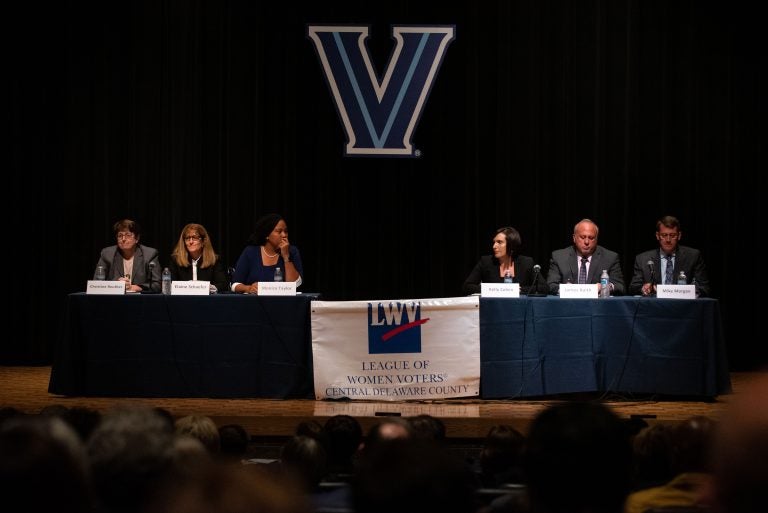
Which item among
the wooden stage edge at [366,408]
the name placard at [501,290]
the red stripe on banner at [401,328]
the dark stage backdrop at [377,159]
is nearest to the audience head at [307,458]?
the wooden stage edge at [366,408]

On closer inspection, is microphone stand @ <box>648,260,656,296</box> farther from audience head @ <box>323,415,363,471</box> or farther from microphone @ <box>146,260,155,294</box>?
audience head @ <box>323,415,363,471</box>

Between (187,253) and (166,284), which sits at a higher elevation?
(187,253)

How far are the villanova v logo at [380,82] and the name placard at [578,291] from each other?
261 cm

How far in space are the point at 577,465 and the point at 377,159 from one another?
723cm

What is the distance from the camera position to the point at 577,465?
54.4 inches

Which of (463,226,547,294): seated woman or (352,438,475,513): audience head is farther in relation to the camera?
(463,226,547,294): seated woman

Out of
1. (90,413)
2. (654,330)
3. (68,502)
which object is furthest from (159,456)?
(654,330)

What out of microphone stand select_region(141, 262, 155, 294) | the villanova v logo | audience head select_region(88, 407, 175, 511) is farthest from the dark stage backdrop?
→ audience head select_region(88, 407, 175, 511)

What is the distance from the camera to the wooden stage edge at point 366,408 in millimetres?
5430

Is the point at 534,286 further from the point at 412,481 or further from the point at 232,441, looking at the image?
the point at 412,481

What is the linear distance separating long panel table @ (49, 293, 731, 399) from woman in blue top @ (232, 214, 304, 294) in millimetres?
662

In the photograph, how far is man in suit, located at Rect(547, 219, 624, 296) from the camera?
689 centimetres

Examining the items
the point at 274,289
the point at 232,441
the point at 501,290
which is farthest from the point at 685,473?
the point at 274,289

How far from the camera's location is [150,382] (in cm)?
626
